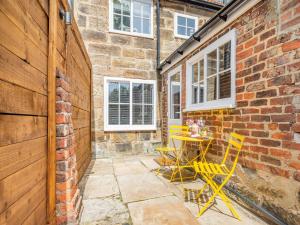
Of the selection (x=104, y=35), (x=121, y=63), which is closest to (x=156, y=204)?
(x=121, y=63)

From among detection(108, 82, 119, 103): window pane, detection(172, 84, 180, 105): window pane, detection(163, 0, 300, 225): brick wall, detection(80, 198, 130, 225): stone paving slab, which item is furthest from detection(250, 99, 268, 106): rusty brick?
detection(108, 82, 119, 103): window pane

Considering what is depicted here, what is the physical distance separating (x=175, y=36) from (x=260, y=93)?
181 inches

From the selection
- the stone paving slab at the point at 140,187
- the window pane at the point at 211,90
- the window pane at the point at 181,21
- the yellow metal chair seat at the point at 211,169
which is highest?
the window pane at the point at 181,21

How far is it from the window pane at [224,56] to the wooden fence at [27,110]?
8.73 ft

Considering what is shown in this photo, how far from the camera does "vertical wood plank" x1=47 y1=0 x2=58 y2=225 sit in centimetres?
158

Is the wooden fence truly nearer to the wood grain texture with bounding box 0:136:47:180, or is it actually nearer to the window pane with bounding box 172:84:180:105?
the wood grain texture with bounding box 0:136:47:180

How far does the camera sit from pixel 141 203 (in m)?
2.42

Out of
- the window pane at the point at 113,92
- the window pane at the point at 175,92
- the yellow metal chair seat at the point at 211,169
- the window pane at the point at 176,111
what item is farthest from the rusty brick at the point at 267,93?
the window pane at the point at 113,92

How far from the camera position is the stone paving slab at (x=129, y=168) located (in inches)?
149

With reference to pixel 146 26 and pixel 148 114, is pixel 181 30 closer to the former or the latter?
pixel 146 26

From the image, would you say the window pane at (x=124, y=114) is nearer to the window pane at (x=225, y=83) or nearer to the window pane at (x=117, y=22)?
the window pane at (x=117, y=22)

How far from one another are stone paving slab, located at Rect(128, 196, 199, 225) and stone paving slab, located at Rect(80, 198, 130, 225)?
116mm

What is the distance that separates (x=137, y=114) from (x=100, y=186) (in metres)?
2.93

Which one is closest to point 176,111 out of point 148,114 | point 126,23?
point 148,114
